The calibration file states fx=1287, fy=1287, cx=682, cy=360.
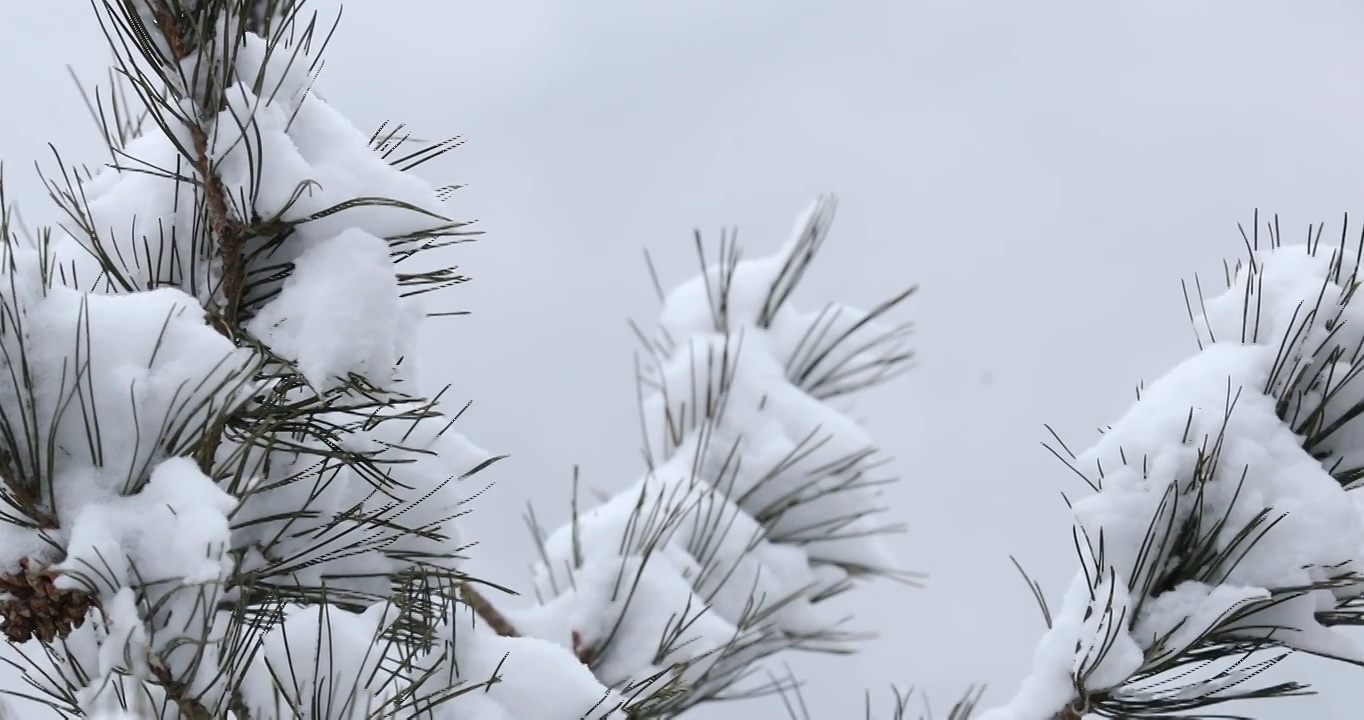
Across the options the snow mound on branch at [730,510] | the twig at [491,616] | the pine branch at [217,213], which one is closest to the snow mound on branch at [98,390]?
the pine branch at [217,213]

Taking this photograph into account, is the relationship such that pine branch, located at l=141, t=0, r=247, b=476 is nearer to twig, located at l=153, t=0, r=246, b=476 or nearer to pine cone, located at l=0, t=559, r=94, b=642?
twig, located at l=153, t=0, r=246, b=476

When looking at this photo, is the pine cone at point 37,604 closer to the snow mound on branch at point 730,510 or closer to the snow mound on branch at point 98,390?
the snow mound on branch at point 98,390

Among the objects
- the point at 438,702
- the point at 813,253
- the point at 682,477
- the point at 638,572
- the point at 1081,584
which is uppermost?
the point at 813,253

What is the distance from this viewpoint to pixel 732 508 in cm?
198

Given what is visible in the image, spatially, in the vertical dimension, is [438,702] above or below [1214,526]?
below

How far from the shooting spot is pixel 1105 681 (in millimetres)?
1255

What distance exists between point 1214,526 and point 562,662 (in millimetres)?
647

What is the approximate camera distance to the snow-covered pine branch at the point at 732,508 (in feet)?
5.55

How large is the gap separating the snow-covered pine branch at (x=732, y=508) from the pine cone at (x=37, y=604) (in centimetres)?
67

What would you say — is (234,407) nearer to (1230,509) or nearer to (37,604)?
(37,604)

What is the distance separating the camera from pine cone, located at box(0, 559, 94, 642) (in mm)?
1022

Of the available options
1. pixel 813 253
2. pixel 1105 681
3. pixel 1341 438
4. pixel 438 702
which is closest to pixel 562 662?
pixel 438 702

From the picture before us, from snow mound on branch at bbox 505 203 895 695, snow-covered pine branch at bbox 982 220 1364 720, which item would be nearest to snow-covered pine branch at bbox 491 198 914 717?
snow mound on branch at bbox 505 203 895 695

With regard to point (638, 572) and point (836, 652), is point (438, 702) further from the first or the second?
point (836, 652)
